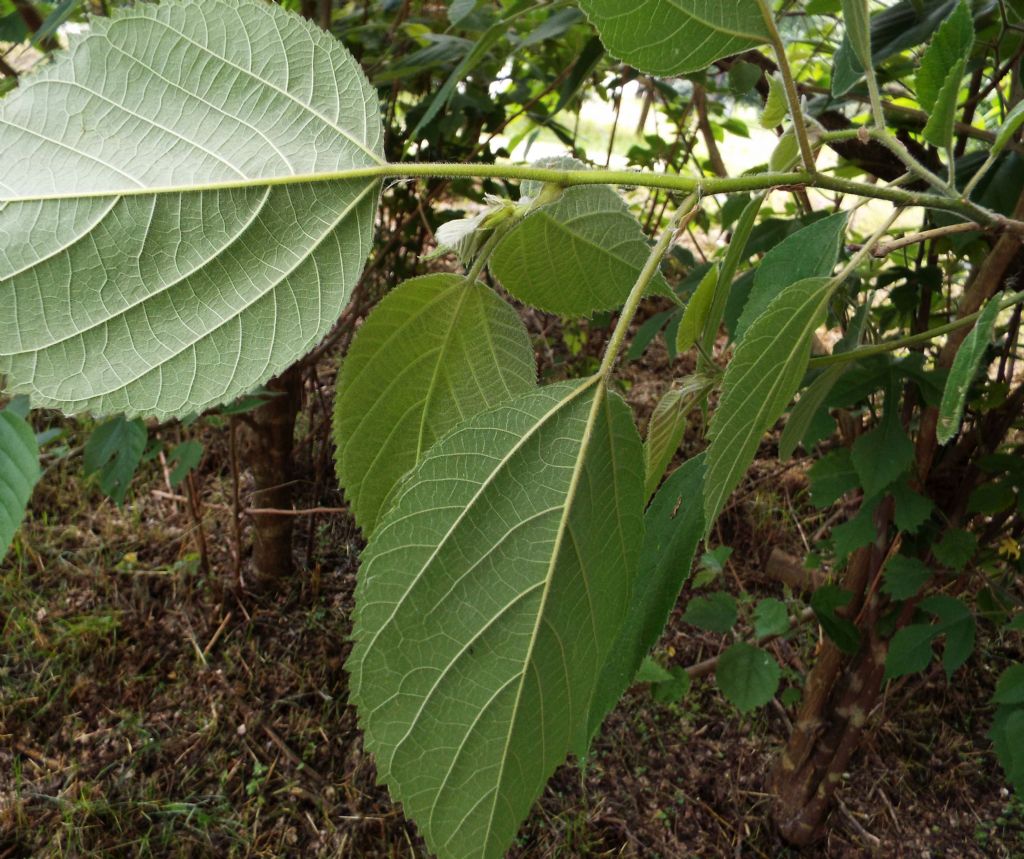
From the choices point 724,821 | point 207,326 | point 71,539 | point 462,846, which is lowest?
point 724,821

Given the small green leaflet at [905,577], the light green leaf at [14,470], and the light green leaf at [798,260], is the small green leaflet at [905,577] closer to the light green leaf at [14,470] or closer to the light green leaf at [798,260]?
the light green leaf at [798,260]

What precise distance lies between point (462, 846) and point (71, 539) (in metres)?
1.82

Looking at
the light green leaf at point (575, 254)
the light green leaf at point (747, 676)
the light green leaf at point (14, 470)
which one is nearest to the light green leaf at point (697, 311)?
the light green leaf at point (575, 254)

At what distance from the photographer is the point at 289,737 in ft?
5.14

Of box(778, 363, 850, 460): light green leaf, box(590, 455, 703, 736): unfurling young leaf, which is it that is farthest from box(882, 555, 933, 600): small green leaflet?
box(590, 455, 703, 736): unfurling young leaf

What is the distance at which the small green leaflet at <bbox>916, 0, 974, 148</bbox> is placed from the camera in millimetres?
405

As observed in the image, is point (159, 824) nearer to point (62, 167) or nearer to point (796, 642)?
point (796, 642)

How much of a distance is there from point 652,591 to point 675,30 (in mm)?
269

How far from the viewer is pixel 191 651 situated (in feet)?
5.60

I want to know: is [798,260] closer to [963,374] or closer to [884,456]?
[963,374]

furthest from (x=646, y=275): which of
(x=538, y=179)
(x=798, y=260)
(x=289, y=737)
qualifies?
(x=289, y=737)

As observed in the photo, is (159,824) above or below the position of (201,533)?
below

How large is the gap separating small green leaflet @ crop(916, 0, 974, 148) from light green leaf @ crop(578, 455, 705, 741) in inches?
8.6

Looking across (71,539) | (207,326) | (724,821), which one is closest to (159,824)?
(71,539)
